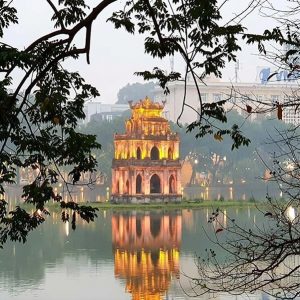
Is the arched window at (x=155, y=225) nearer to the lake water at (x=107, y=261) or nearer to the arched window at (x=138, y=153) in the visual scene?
the lake water at (x=107, y=261)

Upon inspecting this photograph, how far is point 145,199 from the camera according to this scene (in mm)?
58469

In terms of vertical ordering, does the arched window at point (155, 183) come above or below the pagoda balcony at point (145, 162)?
below

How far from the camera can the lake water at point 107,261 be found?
21.3 metres

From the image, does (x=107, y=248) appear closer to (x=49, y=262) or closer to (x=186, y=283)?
(x=49, y=262)

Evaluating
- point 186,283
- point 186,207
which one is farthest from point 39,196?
point 186,207

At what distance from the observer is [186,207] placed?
55.7 meters

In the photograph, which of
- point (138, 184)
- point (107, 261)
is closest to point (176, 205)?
point (138, 184)

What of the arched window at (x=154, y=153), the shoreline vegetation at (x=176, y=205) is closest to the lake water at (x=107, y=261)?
the shoreline vegetation at (x=176, y=205)

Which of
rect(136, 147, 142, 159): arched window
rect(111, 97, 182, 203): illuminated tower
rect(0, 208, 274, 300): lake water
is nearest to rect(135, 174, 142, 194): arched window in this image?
rect(111, 97, 182, 203): illuminated tower

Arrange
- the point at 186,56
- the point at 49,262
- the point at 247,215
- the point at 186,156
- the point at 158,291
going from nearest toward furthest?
the point at 186,56, the point at 158,291, the point at 49,262, the point at 247,215, the point at 186,156

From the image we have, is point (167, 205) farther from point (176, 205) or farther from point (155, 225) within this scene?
point (155, 225)

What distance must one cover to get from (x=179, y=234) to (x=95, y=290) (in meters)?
15.4

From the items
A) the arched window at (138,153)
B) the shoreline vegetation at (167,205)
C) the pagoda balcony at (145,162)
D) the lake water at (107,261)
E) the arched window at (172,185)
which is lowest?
the lake water at (107,261)

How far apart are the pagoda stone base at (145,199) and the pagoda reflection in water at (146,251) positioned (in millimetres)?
9683
